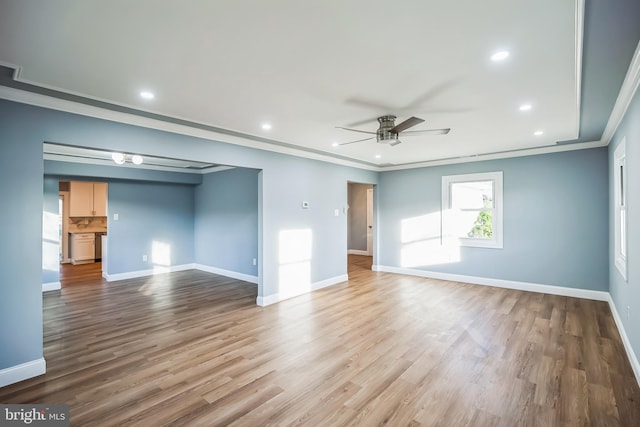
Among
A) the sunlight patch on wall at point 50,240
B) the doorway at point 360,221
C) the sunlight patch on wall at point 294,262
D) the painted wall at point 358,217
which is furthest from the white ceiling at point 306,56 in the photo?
the painted wall at point 358,217

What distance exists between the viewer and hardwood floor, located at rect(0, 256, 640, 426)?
2.21 m

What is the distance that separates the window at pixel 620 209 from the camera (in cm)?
343

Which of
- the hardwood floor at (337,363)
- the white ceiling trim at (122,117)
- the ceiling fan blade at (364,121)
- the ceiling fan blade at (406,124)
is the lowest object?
the hardwood floor at (337,363)

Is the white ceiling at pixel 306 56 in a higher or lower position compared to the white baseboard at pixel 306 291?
higher

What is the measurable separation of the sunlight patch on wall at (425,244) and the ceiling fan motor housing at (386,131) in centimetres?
361

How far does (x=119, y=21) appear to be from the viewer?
1771 mm

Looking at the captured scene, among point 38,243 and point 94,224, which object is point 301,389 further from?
point 94,224

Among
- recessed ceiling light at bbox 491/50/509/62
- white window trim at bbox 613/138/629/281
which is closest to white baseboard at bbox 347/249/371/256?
white window trim at bbox 613/138/629/281

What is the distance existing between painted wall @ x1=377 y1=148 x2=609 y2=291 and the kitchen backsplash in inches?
358

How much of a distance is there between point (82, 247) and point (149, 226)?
323 cm

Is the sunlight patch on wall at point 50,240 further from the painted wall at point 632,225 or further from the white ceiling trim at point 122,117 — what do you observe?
the painted wall at point 632,225

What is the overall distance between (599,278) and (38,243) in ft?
24.2

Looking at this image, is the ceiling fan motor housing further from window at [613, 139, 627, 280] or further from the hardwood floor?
window at [613, 139, 627, 280]

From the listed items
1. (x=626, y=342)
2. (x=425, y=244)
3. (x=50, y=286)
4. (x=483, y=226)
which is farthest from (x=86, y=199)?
(x=626, y=342)
